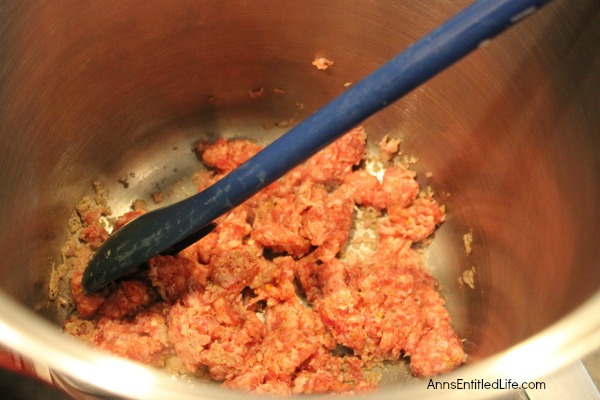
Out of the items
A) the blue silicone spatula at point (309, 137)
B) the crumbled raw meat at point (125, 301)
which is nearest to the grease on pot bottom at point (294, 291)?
the crumbled raw meat at point (125, 301)

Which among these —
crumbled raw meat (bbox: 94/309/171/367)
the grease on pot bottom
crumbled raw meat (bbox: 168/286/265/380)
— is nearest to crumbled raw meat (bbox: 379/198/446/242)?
the grease on pot bottom

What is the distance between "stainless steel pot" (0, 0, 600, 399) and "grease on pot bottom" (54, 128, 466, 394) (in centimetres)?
10

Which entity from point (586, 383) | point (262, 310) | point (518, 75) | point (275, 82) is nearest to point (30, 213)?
point (262, 310)

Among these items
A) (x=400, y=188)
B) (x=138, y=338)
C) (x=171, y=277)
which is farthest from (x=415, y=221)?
(x=138, y=338)

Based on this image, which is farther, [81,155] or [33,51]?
[81,155]

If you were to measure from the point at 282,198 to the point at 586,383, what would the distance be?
1109mm

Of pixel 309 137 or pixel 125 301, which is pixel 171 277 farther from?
pixel 309 137

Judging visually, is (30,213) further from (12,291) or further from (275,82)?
(275,82)

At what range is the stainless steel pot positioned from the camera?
1070mm

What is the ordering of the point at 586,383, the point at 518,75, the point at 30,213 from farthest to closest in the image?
the point at 30,213 → the point at 518,75 → the point at 586,383

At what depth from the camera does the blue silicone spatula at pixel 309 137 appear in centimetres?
96

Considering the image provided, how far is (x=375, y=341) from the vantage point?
1.62m

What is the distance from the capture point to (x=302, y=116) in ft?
6.64

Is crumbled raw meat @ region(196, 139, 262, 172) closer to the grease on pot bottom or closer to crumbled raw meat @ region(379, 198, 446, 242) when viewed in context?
the grease on pot bottom
